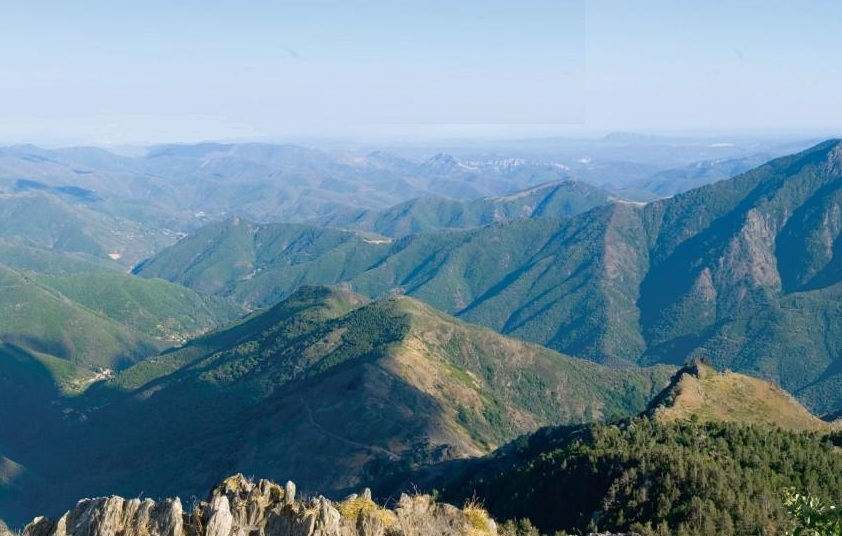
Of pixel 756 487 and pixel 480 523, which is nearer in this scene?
pixel 480 523

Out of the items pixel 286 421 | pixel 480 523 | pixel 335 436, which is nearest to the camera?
pixel 480 523

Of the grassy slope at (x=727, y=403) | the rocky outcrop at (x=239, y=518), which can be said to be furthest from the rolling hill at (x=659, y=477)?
the rocky outcrop at (x=239, y=518)

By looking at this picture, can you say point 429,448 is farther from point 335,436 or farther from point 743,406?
point 743,406

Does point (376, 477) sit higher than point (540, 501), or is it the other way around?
point (540, 501)

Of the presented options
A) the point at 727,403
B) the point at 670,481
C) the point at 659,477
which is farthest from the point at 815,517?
the point at 727,403

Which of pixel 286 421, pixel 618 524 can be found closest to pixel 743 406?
pixel 618 524

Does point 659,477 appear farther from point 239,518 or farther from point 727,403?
point 727,403

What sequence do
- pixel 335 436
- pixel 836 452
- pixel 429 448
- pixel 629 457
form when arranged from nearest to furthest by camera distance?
pixel 629 457, pixel 836 452, pixel 429 448, pixel 335 436
